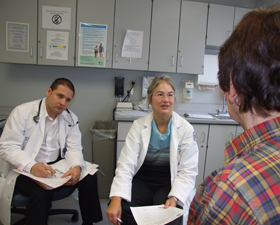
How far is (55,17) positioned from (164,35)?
124cm

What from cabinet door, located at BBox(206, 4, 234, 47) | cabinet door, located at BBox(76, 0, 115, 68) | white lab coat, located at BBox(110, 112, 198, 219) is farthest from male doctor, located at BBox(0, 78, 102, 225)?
cabinet door, located at BBox(206, 4, 234, 47)

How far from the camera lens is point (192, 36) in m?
2.46

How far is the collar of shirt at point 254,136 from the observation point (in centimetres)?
48

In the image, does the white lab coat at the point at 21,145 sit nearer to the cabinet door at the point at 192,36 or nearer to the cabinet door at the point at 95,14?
the cabinet door at the point at 95,14

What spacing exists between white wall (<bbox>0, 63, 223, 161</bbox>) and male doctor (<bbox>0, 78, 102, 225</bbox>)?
0.99 m

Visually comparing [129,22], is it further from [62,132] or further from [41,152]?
[41,152]

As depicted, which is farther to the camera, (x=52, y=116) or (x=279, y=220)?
(x=52, y=116)

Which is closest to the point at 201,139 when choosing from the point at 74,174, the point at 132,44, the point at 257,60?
the point at 132,44

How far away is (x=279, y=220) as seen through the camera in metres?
0.40

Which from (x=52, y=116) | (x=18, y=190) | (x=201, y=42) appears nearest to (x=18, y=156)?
(x=18, y=190)

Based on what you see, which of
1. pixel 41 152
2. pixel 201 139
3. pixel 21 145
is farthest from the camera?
pixel 201 139

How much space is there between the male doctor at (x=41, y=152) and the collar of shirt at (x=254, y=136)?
1.22 m

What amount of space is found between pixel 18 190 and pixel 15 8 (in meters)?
1.89

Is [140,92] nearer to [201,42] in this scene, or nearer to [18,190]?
[201,42]
